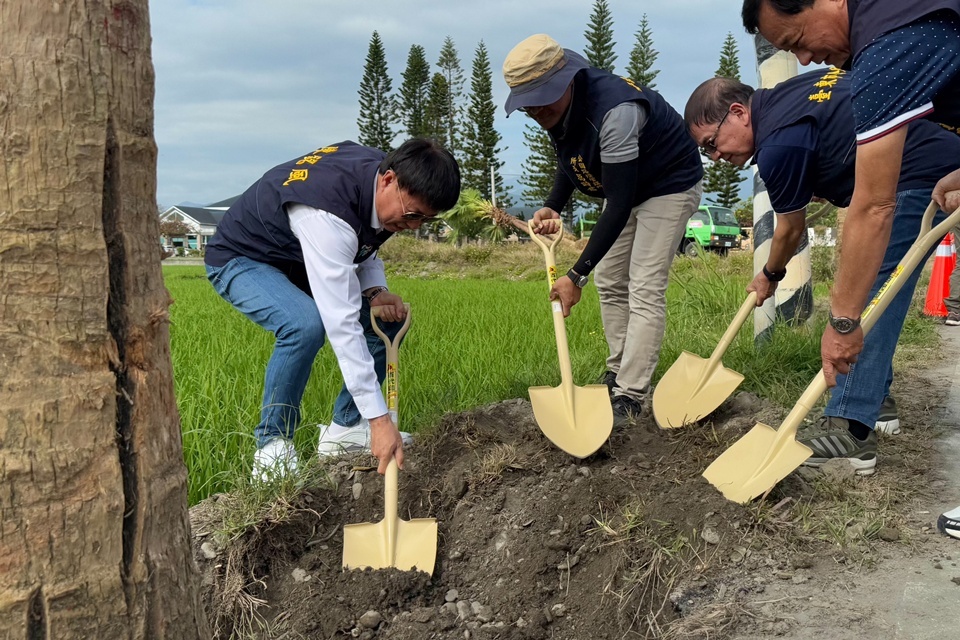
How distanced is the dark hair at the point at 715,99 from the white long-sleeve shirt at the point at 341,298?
131 cm

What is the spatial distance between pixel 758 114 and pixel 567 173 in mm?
874

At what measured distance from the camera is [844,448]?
2.45 m

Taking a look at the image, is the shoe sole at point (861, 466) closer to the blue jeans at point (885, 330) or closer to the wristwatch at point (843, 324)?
the blue jeans at point (885, 330)

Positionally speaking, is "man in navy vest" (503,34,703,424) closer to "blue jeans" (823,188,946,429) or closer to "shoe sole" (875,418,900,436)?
"blue jeans" (823,188,946,429)

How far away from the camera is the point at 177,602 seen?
45.8 inches

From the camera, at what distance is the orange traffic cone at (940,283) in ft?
21.3

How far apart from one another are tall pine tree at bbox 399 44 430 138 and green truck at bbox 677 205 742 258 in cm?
1617

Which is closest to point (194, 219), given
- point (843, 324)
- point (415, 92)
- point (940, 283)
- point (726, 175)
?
point (415, 92)

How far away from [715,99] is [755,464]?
1.27 m

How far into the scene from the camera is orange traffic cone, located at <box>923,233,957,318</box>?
256 inches

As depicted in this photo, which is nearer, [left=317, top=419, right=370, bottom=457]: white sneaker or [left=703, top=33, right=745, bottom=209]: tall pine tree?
[left=317, top=419, right=370, bottom=457]: white sneaker

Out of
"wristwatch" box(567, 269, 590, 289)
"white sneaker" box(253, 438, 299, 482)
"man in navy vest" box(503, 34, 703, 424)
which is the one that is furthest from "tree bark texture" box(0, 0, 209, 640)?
"wristwatch" box(567, 269, 590, 289)

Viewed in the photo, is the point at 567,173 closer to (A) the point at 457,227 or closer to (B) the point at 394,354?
(B) the point at 394,354

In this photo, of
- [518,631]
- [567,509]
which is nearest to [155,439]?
[518,631]
